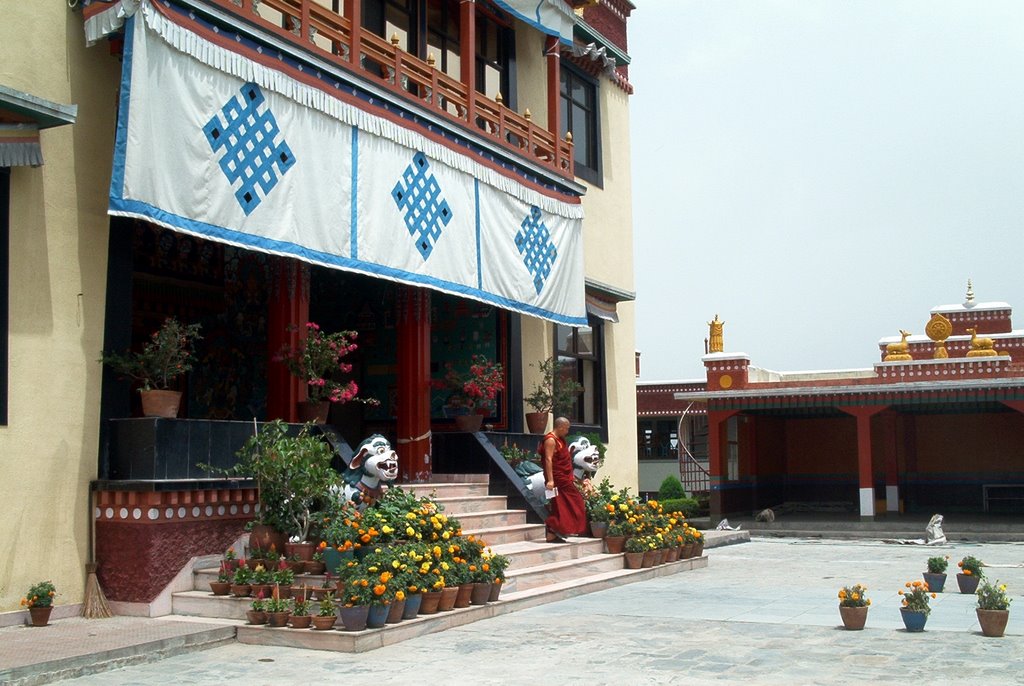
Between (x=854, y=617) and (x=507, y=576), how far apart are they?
318cm

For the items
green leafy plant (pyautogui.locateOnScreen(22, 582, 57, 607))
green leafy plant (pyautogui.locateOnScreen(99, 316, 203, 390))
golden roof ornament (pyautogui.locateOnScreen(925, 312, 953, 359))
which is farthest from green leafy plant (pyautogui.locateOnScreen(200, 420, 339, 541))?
golden roof ornament (pyautogui.locateOnScreen(925, 312, 953, 359))

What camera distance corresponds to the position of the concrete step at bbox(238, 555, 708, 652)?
7406mm

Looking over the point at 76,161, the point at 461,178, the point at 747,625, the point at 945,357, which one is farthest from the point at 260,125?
the point at 945,357

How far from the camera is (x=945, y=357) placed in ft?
72.4

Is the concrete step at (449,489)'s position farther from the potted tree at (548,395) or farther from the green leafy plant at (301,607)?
the green leafy plant at (301,607)

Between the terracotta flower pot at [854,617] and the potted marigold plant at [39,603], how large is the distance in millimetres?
5885

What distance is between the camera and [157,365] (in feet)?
28.3

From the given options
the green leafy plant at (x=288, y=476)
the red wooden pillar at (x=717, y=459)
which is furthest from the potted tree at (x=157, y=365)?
the red wooden pillar at (x=717, y=459)

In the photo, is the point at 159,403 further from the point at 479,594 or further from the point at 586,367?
the point at 586,367

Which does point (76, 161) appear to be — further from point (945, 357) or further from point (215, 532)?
point (945, 357)

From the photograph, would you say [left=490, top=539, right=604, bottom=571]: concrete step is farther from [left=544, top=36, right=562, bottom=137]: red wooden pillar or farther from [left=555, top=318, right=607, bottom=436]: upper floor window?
[left=544, top=36, right=562, bottom=137]: red wooden pillar

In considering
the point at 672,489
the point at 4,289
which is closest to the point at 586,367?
the point at 4,289

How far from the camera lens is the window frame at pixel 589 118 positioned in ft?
55.0

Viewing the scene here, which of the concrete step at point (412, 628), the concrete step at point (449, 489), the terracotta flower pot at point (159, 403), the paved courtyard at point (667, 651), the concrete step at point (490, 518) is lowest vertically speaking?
the paved courtyard at point (667, 651)
